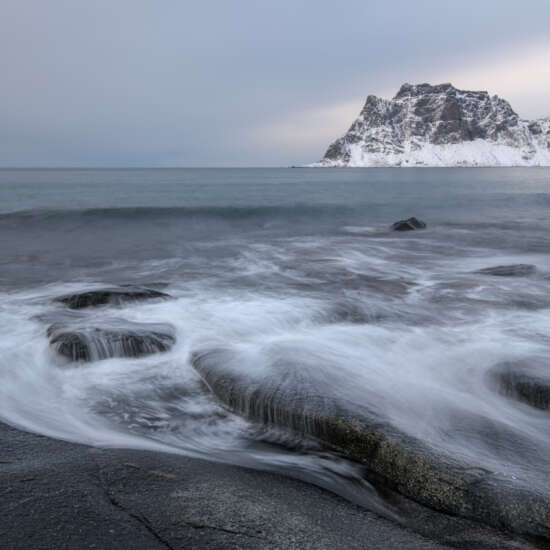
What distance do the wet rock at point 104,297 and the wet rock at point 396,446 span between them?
299 centimetres

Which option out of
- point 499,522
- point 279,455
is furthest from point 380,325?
point 499,522

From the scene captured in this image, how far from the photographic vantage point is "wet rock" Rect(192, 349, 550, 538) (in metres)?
2.45

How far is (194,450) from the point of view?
3.21m

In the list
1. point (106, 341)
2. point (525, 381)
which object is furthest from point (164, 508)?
point (525, 381)

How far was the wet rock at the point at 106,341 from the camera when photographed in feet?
15.8

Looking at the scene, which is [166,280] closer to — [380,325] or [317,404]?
[380,325]

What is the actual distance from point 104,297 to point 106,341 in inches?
81.2

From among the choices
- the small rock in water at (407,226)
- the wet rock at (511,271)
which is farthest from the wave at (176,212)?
the wet rock at (511,271)

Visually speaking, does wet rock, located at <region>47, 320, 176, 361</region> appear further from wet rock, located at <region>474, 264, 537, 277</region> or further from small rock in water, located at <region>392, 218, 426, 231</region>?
small rock in water, located at <region>392, 218, 426, 231</region>

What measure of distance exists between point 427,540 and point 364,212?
2532 centimetres

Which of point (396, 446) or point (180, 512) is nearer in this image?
point (180, 512)

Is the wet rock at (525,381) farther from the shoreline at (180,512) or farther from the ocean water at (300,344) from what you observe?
the shoreline at (180,512)

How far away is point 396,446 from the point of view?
2943 millimetres

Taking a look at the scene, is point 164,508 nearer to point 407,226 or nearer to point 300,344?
point 300,344
